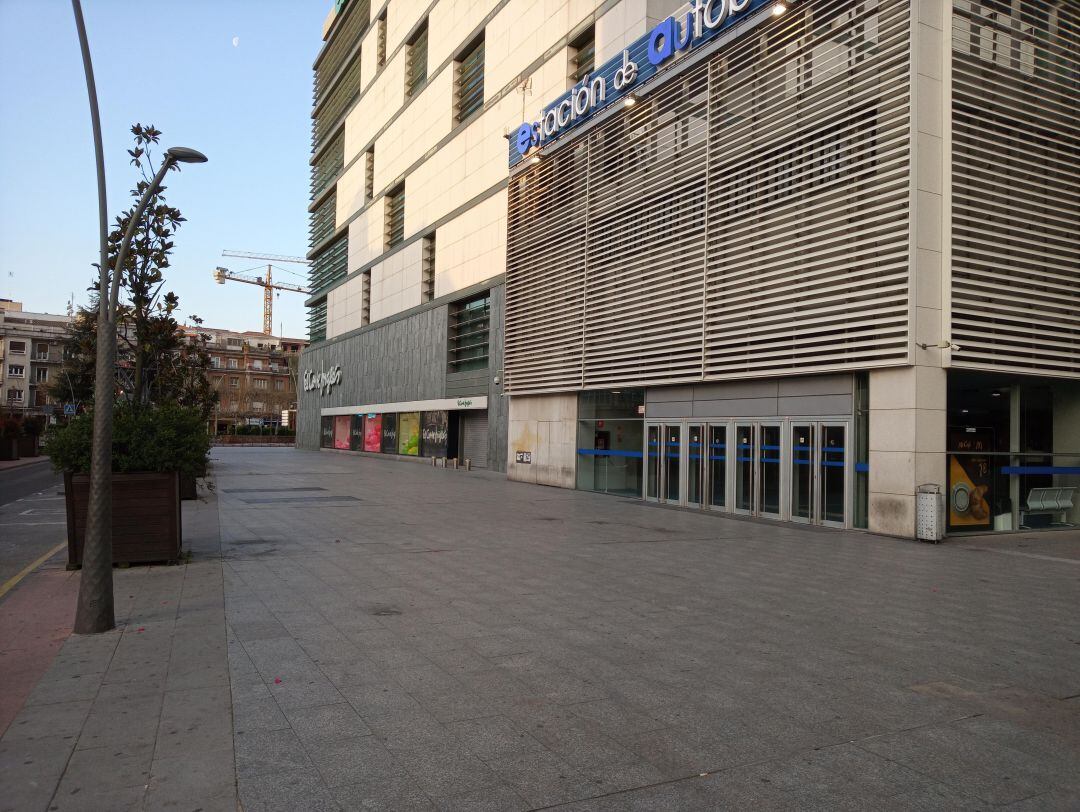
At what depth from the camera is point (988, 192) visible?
47.5 feet

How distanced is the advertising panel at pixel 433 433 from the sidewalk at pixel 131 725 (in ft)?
105

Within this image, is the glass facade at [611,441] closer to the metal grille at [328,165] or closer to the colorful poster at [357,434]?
the colorful poster at [357,434]

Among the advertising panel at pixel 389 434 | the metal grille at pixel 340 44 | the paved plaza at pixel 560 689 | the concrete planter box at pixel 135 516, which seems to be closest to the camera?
the paved plaza at pixel 560 689

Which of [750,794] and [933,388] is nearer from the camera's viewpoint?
[750,794]

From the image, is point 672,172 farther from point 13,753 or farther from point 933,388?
point 13,753

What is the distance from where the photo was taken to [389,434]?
47.7 m

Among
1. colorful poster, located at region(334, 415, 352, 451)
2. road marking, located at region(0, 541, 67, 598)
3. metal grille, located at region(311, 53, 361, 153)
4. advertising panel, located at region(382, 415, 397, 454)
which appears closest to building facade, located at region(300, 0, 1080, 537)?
road marking, located at region(0, 541, 67, 598)

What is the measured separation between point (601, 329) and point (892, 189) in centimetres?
1010

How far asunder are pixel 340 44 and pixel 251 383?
6717 cm

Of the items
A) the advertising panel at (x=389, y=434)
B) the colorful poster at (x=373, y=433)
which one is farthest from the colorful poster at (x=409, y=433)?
the colorful poster at (x=373, y=433)

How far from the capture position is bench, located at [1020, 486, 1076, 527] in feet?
52.2

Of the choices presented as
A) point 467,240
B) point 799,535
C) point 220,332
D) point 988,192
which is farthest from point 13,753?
point 220,332

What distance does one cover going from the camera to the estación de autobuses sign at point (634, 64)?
1847 centimetres

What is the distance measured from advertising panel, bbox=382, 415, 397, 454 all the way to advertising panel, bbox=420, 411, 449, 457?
4591mm
